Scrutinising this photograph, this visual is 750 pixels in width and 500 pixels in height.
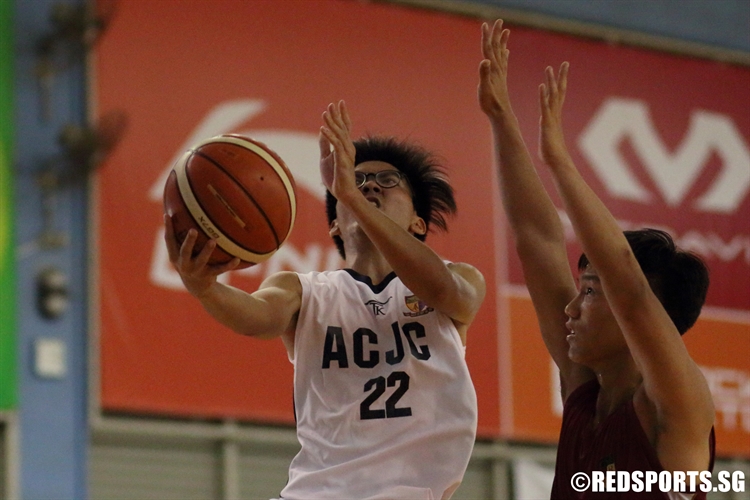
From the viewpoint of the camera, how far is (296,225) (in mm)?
8789

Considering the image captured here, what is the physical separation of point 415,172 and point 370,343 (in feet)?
2.44

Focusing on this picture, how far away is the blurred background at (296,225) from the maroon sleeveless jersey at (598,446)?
16.1 feet

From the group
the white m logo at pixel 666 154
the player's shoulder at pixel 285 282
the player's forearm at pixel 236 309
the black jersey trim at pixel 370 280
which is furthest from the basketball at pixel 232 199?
the white m logo at pixel 666 154

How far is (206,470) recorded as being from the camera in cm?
855

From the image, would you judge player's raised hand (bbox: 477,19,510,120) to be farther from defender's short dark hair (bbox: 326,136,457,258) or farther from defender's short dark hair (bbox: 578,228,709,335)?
defender's short dark hair (bbox: 326,136,457,258)

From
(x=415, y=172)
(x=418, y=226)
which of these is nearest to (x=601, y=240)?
(x=418, y=226)

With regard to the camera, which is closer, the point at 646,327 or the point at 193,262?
the point at 646,327

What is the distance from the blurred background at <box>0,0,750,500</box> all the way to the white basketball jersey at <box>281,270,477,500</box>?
4.19 meters

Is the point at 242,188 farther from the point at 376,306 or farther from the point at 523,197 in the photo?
the point at 523,197

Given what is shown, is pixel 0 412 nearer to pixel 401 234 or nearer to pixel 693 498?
pixel 401 234

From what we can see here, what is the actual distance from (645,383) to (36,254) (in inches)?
221

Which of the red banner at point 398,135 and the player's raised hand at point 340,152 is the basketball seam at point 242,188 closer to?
the player's raised hand at point 340,152

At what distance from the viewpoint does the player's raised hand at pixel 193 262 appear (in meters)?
3.67

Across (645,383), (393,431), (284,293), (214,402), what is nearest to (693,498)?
(645,383)
